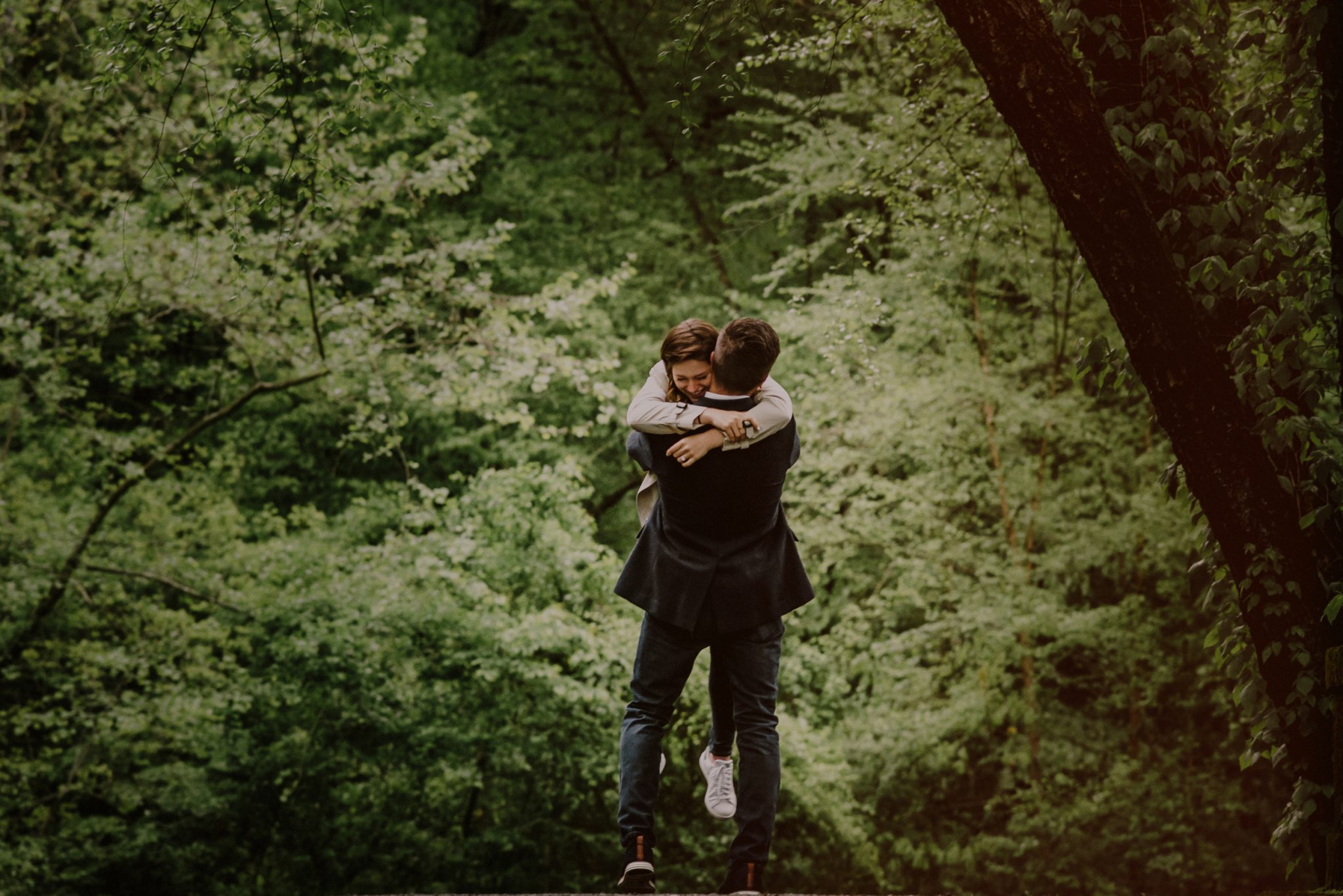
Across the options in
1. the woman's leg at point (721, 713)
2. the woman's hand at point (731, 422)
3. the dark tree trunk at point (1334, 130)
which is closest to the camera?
the dark tree trunk at point (1334, 130)

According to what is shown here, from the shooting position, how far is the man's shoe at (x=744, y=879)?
9.80 ft

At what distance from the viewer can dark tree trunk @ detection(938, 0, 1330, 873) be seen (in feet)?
9.32

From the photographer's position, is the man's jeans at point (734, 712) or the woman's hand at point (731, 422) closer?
the woman's hand at point (731, 422)

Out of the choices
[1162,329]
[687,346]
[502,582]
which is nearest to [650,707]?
[687,346]

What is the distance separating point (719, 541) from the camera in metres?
3.07

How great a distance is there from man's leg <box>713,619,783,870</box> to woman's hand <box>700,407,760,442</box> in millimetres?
562

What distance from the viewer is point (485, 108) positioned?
13.3 meters

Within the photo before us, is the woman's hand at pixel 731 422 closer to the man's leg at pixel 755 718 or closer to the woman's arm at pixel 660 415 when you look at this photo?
the woman's arm at pixel 660 415

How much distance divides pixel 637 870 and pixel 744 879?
28 cm

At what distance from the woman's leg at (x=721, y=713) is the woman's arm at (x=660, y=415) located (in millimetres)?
737

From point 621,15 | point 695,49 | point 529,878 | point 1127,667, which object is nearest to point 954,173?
point 695,49

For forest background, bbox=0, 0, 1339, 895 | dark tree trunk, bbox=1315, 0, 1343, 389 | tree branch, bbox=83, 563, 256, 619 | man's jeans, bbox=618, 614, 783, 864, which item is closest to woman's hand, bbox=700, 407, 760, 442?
man's jeans, bbox=618, 614, 783, 864

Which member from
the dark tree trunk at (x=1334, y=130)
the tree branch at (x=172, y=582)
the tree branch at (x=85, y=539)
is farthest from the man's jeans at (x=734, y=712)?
the tree branch at (x=172, y=582)

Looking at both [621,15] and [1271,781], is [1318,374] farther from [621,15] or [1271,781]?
[621,15]
